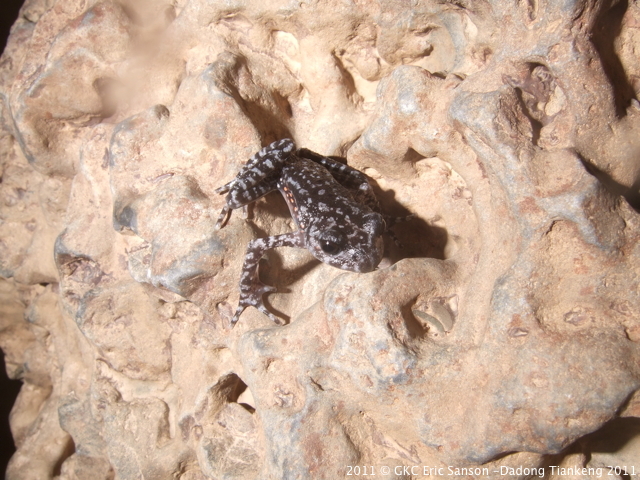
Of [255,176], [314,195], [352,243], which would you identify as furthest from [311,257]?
[255,176]

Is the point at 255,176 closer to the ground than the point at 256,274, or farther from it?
farther from it

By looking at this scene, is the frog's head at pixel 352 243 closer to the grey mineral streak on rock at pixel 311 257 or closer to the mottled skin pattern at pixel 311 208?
the mottled skin pattern at pixel 311 208

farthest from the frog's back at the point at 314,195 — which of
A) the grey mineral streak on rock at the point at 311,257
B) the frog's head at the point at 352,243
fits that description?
the grey mineral streak on rock at the point at 311,257

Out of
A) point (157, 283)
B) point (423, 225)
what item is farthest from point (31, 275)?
point (423, 225)

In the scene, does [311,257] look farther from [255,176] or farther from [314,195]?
[255,176]

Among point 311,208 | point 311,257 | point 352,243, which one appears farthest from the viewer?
point 311,257

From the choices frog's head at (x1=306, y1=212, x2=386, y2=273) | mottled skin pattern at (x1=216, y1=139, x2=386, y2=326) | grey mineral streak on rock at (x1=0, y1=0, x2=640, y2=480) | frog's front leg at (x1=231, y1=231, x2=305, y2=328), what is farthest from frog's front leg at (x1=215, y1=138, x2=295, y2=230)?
A: frog's head at (x1=306, y1=212, x2=386, y2=273)

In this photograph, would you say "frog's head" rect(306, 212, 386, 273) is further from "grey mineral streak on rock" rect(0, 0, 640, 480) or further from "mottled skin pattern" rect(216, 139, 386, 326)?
"grey mineral streak on rock" rect(0, 0, 640, 480)

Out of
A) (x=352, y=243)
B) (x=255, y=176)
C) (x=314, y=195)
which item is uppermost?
(x=255, y=176)
